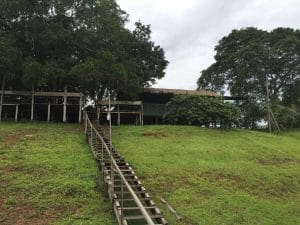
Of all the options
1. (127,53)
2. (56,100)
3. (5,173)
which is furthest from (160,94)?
(5,173)

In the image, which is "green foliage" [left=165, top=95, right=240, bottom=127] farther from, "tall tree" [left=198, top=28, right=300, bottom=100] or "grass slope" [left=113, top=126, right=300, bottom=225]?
"tall tree" [left=198, top=28, right=300, bottom=100]

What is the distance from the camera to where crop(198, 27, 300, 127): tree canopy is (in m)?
42.2

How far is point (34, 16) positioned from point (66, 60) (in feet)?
12.5

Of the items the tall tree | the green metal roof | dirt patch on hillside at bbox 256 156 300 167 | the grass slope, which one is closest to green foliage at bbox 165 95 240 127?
the grass slope

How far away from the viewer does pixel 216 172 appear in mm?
19750

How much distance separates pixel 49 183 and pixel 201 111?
55.1ft

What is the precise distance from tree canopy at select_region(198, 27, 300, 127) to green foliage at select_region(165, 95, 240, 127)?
957cm

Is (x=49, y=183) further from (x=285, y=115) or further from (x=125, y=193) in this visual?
(x=285, y=115)

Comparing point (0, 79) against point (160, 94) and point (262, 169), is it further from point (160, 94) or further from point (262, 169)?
point (262, 169)

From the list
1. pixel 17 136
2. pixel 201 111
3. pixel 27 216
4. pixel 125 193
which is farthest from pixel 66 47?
pixel 27 216

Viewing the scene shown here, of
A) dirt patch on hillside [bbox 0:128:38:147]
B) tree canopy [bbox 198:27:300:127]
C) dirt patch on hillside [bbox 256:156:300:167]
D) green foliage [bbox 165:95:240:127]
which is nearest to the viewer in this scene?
dirt patch on hillside [bbox 256:156:300:167]

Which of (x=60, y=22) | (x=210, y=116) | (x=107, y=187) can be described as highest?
(x=60, y=22)

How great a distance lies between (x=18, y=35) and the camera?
30750mm

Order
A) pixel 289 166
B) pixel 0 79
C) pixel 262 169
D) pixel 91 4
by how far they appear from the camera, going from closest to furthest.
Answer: pixel 262 169 < pixel 289 166 < pixel 0 79 < pixel 91 4
